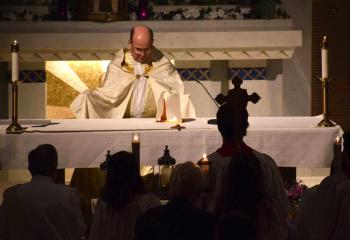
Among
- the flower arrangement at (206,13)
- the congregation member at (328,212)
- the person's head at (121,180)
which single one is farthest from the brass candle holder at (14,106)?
the flower arrangement at (206,13)

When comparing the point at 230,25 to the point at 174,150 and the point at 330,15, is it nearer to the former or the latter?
the point at 330,15

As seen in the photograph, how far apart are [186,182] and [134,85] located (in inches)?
191

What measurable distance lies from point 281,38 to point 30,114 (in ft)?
10.8

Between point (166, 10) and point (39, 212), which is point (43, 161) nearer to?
point (39, 212)

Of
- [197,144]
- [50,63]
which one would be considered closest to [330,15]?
[50,63]

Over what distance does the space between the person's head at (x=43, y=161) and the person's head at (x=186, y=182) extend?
0.90 metres

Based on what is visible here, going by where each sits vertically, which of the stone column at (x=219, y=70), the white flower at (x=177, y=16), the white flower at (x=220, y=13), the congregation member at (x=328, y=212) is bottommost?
the congregation member at (x=328, y=212)

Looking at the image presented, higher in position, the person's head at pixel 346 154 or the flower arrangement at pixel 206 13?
the flower arrangement at pixel 206 13

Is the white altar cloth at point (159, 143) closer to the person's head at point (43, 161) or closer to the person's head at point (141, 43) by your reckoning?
the person's head at point (141, 43)

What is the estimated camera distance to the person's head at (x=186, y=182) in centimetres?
464

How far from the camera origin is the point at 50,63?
12055 mm

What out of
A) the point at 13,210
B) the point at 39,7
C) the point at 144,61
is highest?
the point at 39,7

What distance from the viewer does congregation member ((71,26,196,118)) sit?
9.14m

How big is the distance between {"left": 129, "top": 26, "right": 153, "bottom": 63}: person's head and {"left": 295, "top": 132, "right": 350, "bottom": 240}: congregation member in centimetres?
403
